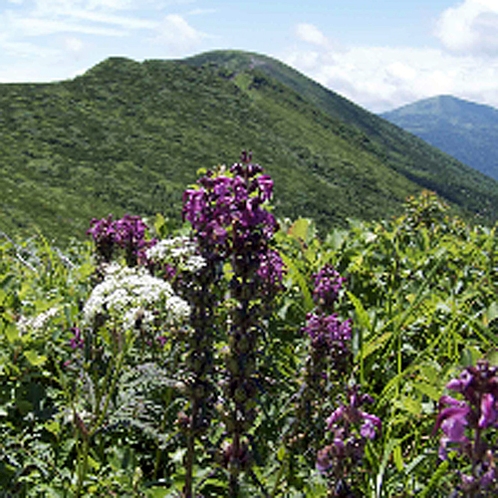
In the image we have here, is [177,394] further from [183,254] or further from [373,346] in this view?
[373,346]

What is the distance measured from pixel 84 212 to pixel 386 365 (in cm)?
6174

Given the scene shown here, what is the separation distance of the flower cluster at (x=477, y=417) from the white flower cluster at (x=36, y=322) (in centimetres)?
194

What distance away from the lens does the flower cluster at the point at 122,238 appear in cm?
403

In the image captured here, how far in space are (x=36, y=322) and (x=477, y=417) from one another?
6.85ft

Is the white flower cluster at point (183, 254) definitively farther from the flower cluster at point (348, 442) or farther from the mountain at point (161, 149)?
the mountain at point (161, 149)

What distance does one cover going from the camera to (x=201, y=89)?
140625mm

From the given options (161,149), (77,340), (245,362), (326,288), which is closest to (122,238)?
(77,340)

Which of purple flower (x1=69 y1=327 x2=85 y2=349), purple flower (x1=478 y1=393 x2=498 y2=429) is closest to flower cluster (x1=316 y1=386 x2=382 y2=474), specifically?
purple flower (x1=478 y1=393 x2=498 y2=429)

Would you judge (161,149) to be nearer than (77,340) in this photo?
No

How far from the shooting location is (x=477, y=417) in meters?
1.36

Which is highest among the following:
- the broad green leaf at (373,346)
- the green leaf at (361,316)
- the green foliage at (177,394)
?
the green leaf at (361,316)

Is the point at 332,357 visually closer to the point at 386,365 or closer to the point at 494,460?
the point at 386,365

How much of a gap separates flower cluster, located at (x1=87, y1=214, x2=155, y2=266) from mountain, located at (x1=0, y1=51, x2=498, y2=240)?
38.3 meters

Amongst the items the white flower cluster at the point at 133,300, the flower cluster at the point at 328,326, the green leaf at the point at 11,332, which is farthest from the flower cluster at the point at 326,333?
the green leaf at the point at 11,332
